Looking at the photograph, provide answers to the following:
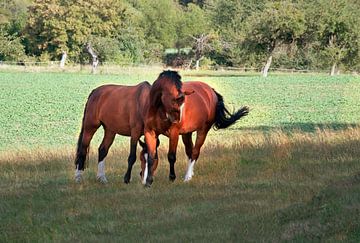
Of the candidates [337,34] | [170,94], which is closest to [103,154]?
[170,94]

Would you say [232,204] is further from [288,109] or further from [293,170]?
[288,109]

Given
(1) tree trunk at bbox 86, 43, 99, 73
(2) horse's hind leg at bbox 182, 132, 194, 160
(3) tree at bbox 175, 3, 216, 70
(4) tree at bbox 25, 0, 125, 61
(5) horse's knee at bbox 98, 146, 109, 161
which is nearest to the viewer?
(5) horse's knee at bbox 98, 146, 109, 161

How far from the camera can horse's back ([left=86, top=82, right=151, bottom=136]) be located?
9.98 m

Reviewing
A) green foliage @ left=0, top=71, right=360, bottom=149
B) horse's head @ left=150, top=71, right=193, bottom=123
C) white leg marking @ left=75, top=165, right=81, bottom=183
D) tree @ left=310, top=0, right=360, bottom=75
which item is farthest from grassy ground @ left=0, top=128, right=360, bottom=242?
tree @ left=310, top=0, right=360, bottom=75

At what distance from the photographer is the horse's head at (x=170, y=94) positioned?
921 centimetres

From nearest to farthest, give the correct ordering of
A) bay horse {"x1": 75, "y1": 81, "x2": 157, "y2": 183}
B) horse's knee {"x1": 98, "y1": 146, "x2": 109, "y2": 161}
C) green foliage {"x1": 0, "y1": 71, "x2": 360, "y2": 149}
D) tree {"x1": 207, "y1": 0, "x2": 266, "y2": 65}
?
bay horse {"x1": 75, "y1": 81, "x2": 157, "y2": 183}, horse's knee {"x1": 98, "y1": 146, "x2": 109, "y2": 161}, green foliage {"x1": 0, "y1": 71, "x2": 360, "y2": 149}, tree {"x1": 207, "y1": 0, "x2": 266, "y2": 65}

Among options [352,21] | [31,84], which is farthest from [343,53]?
[31,84]

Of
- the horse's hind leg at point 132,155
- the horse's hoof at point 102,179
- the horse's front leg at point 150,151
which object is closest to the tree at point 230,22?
the horse's hoof at point 102,179

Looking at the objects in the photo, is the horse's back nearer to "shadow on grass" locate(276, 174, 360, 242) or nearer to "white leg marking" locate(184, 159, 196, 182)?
"white leg marking" locate(184, 159, 196, 182)

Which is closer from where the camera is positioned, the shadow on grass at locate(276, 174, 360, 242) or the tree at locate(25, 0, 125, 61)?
the shadow on grass at locate(276, 174, 360, 242)

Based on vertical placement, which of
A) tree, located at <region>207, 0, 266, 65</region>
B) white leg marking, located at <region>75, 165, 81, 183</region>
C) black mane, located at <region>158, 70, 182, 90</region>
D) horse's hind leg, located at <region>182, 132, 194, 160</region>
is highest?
black mane, located at <region>158, 70, 182, 90</region>

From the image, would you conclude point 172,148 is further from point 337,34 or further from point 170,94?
point 337,34

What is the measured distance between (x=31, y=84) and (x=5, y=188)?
38.4 m

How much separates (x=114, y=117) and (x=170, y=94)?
5.04 ft
